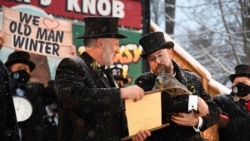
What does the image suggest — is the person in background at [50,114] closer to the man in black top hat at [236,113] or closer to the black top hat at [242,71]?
the man in black top hat at [236,113]

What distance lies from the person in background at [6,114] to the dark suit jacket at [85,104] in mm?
432

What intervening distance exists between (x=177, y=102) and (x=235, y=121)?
1.95 m

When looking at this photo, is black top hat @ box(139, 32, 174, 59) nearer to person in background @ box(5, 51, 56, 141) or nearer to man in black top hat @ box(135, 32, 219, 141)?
man in black top hat @ box(135, 32, 219, 141)

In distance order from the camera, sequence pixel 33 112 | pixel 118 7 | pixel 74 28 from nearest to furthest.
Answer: pixel 33 112 < pixel 74 28 < pixel 118 7

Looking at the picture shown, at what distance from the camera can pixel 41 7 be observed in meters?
7.20

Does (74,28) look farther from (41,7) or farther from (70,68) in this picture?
(70,68)

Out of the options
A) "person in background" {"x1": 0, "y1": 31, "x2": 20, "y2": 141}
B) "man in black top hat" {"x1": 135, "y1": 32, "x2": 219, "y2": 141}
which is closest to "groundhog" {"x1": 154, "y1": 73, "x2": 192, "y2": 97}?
"man in black top hat" {"x1": 135, "y1": 32, "x2": 219, "y2": 141}

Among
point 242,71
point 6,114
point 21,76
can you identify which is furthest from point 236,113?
point 6,114

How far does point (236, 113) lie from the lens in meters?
5.97

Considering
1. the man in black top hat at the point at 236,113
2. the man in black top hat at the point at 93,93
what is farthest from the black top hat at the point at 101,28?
the man in black top hat at the point at 236,113

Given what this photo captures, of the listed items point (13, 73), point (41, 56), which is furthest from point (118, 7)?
point (13, 73)

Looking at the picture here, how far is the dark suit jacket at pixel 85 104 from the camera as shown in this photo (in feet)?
11.8

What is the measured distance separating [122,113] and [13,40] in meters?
3.30

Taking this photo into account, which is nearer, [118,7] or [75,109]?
[75,109]
